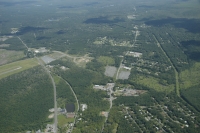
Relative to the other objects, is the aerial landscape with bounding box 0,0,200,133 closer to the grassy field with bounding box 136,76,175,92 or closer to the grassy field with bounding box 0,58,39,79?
the grassy field with bounding box 0,58,39,79

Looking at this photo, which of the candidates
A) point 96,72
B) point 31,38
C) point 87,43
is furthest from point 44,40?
point 96,72

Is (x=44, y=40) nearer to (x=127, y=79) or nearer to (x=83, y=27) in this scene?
(x=83, y=27)

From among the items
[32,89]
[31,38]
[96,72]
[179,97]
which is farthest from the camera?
[31,38]

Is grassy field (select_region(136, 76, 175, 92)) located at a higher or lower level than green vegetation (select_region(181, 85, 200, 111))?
higher

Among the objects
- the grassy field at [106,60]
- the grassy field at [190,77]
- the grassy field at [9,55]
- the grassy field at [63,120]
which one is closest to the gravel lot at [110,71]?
the grassy field at [106,60]

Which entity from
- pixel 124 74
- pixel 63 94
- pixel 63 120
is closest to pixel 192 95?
pixel 124 74

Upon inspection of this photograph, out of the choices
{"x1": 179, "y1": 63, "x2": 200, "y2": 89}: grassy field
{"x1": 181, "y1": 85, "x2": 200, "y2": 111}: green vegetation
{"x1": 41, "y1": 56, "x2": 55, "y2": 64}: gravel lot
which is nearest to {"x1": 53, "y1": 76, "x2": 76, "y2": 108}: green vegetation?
{"x1": 41, "y1": 56, "x2": 55, "y2": 64}: gravel lot

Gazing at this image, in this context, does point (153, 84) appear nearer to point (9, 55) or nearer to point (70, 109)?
point (70, 109)
